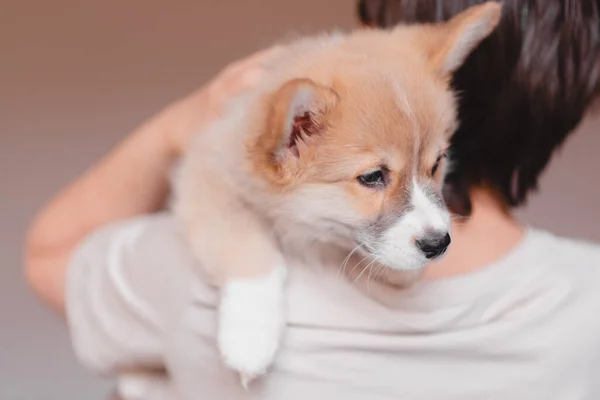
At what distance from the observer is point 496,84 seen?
0.97 metres

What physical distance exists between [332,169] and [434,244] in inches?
6.3

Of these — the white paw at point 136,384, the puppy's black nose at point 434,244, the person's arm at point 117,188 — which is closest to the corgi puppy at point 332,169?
the puppy's black nose at point 434,244

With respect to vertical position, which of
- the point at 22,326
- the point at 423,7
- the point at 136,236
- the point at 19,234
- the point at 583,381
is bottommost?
the point at 22,326

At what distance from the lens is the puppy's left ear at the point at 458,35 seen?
86cm

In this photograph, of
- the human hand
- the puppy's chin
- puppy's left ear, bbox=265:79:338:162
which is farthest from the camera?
the human hand

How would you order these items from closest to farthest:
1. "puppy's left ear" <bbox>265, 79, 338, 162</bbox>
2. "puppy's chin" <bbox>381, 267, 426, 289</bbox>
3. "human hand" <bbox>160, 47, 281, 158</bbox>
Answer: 1. "puppy's left ear" <bbox>265, 79, 338, 162</bbox>
2. "puppy's chin" <bbox>381, 267, 426, 289</bbox>
3. "human hand" <bbox>160, 47, 281, 158</bbox>

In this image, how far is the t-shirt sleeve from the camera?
3.04ft

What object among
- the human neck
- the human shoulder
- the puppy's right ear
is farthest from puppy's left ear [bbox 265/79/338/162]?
the human shoulder

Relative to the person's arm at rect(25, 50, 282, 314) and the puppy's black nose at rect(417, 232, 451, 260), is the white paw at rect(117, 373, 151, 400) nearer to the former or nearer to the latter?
the person's arm at rect(25, 50, 282, 314)

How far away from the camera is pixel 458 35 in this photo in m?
0.89

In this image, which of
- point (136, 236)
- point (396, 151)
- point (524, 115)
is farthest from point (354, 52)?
point (136, 236)

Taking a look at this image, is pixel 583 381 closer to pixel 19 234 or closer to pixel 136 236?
pixel 136 236

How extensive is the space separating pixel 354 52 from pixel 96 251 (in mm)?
471

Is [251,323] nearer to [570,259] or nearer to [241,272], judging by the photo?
[241,272]
